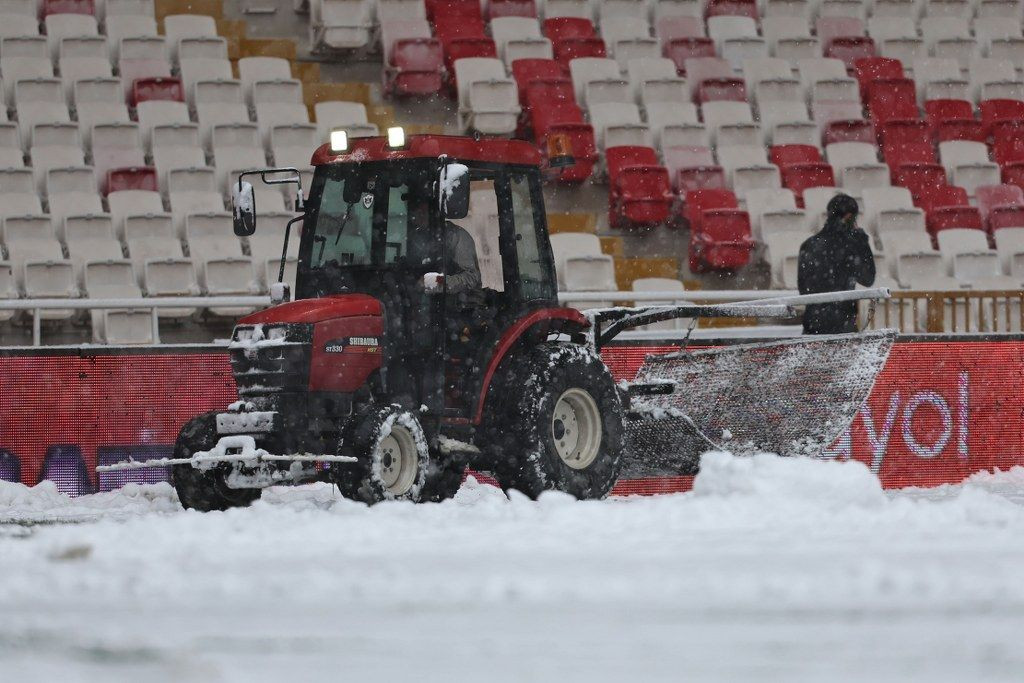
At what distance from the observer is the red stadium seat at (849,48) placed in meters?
19.3

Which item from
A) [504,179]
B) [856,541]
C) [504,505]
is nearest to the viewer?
[856,541]

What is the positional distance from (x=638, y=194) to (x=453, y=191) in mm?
7292

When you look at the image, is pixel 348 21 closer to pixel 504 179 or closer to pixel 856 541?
pixel 504 179

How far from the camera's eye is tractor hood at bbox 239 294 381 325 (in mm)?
8797

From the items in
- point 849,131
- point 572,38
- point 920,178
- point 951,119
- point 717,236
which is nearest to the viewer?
point 717,236

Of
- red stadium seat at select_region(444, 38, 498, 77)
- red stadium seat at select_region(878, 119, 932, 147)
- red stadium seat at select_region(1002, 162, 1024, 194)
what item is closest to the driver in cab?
red stadium seat at select_region(444, 38, 498, 77)

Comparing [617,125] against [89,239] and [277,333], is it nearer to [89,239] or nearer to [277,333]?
[89,239]

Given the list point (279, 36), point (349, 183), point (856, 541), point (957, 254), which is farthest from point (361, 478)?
point (279, 36)

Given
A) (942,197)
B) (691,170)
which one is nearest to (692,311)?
(691,170)

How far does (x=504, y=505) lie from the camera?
8266 millimetres

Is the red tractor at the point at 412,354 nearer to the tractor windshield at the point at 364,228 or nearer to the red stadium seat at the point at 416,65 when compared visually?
the tractor windshield at the point at 364,228

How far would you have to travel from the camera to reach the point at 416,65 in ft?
55.3

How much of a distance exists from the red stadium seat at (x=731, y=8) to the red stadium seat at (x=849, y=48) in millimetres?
949

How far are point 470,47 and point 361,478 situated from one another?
970 centimetres
